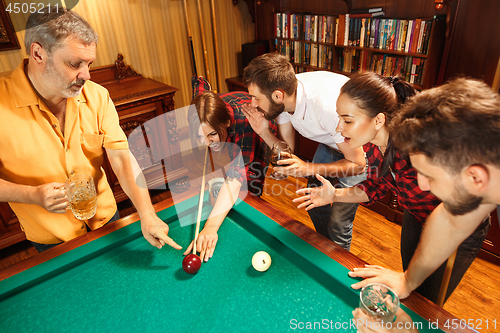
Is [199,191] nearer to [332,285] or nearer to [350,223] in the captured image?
[332,285]

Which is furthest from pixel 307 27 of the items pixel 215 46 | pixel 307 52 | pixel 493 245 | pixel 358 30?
pixel 493 245

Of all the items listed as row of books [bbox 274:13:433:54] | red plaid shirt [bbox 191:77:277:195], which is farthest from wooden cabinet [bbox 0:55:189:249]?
row of books [bbox 274:13:433:54]

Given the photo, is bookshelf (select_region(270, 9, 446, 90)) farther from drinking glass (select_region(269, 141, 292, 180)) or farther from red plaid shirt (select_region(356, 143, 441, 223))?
drinking glass (select_region(269, 141, 292, 180))

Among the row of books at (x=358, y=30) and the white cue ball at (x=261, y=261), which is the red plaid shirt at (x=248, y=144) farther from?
the row of books at (x=358, y=30)

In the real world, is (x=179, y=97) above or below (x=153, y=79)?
below

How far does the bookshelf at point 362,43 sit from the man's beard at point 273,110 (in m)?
1.35

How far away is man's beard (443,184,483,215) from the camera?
856mm

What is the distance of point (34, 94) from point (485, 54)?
2.63m

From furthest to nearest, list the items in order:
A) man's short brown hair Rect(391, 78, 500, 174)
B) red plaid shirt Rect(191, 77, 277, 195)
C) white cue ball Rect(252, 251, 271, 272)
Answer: red plaid shirt Rect(191, 77, 277, 195)
white cue ball Rect(252, 251, 271, 272)
man's short brown hair Rect(391, 78, 500, 174)

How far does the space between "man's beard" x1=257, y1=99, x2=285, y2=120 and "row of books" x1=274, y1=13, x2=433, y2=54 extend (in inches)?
54.2

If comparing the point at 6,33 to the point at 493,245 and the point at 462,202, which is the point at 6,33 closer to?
the point at 462,202

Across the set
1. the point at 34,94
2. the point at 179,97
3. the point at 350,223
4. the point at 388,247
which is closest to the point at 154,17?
the point at 179,97

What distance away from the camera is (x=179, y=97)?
11.8 ft

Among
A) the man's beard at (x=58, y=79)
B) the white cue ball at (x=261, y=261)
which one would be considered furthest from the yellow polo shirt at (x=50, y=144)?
the white cue ball at (x=261, y=261)
